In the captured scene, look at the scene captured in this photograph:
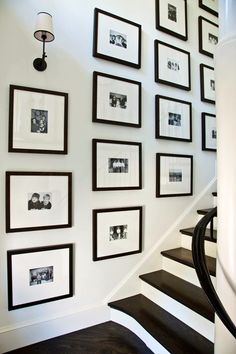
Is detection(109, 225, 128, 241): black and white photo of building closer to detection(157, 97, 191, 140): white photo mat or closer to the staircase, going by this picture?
the staircase

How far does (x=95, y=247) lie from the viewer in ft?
6.57

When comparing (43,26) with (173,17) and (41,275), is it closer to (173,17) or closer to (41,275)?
(173,17)

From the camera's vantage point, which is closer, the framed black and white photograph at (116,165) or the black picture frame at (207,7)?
the framed black and white photograph at (116,165)

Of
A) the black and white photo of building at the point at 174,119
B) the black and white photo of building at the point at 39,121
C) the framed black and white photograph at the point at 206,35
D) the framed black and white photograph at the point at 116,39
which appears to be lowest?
the black and white photo of building at the point at 39,121

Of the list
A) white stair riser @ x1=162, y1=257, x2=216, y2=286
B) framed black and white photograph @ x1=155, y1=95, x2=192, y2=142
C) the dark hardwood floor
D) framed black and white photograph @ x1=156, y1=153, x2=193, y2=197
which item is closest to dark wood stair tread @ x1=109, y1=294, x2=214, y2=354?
the dark hardwood floor

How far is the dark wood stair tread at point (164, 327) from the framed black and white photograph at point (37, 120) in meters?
1.37

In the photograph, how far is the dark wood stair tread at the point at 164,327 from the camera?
5.02ft

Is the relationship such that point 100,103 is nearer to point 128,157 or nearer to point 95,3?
point 128,157

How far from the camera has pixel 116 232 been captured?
6.90 ft

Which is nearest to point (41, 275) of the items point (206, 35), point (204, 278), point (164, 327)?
point (164, 327)

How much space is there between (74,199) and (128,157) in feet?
1.96

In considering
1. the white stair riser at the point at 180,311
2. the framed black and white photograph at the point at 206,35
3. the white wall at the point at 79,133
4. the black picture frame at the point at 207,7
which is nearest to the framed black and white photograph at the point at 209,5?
the black picture frame at the point at 207,7

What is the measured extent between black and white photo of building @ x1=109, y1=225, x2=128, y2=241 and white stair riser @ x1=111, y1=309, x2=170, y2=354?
0.59m

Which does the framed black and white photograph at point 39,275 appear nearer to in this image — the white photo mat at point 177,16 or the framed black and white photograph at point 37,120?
the framed black and white photograph at point 37,120
